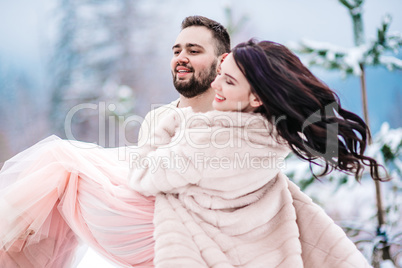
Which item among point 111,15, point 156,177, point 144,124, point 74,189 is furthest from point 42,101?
point 156,177

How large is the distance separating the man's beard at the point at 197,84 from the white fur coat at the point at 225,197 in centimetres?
44

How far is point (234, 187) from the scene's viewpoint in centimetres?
118

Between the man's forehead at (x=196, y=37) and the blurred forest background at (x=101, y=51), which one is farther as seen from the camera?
the blurred forest background at (x=101, y=51)

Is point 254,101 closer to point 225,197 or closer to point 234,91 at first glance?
point 234,91

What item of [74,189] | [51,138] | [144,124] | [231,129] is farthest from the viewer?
[144,124]

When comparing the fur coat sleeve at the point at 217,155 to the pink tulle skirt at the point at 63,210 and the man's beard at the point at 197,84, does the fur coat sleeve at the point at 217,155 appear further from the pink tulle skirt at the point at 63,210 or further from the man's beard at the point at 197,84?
the man's beard at the point at 197,84

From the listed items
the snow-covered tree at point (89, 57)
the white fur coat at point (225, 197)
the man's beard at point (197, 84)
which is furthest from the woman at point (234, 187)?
the snow-covered tree at point (89, 57)

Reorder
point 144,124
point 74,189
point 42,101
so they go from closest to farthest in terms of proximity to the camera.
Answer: point 74,189 < point 144,124 < point 42,101

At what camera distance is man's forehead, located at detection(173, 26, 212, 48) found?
66.5 inches

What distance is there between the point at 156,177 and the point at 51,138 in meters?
0.56

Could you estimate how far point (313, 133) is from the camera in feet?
3.94

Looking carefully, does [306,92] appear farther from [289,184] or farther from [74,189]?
[74,189]

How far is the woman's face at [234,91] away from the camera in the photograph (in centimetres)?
124

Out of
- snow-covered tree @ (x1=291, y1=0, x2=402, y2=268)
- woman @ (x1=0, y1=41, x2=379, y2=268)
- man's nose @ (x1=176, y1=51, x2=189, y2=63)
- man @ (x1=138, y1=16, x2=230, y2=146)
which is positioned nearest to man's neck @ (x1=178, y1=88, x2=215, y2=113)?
man @ (x1=138, y1=16, x2=230, y2=146)
